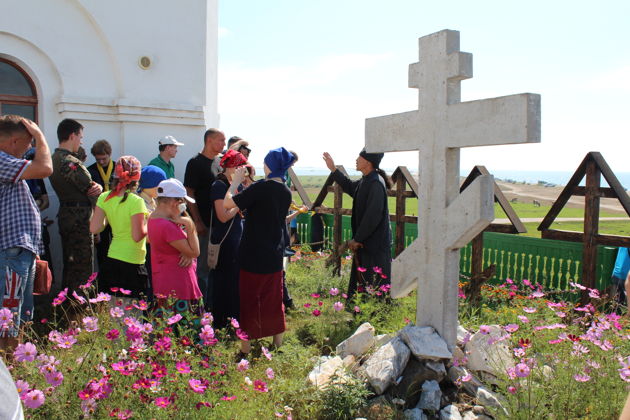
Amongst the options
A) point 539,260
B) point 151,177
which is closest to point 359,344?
point 151,177

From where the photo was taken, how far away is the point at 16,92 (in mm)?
6625

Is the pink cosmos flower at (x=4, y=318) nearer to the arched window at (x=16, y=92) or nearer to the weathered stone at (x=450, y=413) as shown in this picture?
the weathered stone at (x=450, y=413)

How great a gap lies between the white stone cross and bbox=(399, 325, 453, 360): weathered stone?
0.10 metres

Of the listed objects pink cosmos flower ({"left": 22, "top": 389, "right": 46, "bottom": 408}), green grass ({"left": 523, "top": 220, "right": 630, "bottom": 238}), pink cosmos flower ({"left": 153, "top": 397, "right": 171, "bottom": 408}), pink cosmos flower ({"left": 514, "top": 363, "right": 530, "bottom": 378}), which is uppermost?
pink cosmos flower ({"left": 22, "top": 389, "right": 46, "bottom": 408})

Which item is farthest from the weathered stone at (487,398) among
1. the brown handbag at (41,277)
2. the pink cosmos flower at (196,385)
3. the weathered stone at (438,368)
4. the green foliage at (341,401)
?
the brown handbag at (41,277)

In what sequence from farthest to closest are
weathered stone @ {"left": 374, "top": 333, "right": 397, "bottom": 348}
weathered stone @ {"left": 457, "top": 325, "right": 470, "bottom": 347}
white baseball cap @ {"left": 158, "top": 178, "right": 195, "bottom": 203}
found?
white baseball cap @ {"left": 158, "top": 178, "right": 195, "bottom": 203} < weathered stone @ {"left": 374, "top": 333, "right": 397, "bottom": 348} < weathered stone @ {"left": 457, "top": 325, "right": 470, "bottom": 347}

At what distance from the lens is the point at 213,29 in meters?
7.89

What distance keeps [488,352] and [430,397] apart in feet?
1.72

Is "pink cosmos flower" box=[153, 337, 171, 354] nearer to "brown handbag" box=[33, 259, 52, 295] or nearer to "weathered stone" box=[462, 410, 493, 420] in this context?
"brown handbag" box=[33, 259, 52, 295]

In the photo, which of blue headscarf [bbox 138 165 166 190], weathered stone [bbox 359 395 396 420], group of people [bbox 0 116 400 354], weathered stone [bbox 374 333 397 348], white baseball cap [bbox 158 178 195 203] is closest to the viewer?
weathered stone [bbox 359 395 396 420]

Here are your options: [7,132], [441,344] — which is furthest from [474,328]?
[7,132]

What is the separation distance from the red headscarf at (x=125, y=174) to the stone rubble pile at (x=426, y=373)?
2.07 metres

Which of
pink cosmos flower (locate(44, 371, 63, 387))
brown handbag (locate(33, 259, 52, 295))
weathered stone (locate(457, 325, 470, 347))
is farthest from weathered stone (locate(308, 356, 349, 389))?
brown handbag (locate(33, 259, 52, 295))

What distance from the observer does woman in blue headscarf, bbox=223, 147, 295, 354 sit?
4.38m
